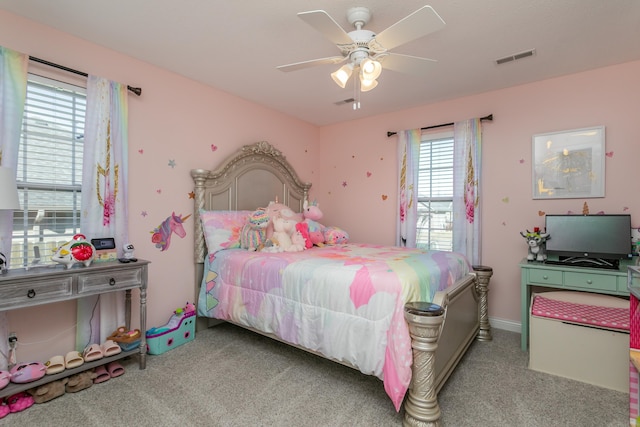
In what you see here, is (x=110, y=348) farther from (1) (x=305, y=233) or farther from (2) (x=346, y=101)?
(2) (x=346, y=101)

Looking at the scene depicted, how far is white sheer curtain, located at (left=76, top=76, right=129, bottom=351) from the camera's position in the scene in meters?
2.42

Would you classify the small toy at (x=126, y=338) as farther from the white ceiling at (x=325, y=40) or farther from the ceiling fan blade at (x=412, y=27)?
the ceiling fan blade at (x=412, y=27)

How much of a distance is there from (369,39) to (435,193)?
232 cm

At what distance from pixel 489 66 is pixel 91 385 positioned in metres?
4.11

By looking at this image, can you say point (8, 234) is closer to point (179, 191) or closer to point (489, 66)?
point (179, 191)

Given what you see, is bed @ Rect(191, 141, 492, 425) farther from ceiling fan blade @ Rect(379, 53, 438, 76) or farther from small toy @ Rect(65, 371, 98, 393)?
ceiling fan blade @ Rect(379, 53, 438, 76)

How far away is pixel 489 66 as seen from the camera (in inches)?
112

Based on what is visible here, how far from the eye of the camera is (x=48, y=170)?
7.55 feet

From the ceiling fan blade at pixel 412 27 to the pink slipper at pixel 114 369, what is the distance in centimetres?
290

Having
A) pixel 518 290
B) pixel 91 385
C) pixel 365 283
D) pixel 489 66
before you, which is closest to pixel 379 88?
pixel 489 66

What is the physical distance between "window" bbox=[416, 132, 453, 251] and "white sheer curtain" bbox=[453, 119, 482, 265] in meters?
0.12

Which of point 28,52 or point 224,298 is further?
point 224,298

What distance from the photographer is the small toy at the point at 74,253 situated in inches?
80.2

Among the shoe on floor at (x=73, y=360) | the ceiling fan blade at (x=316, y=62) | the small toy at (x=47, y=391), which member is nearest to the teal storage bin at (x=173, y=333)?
the shoe on floor at (x=73, y=360)
